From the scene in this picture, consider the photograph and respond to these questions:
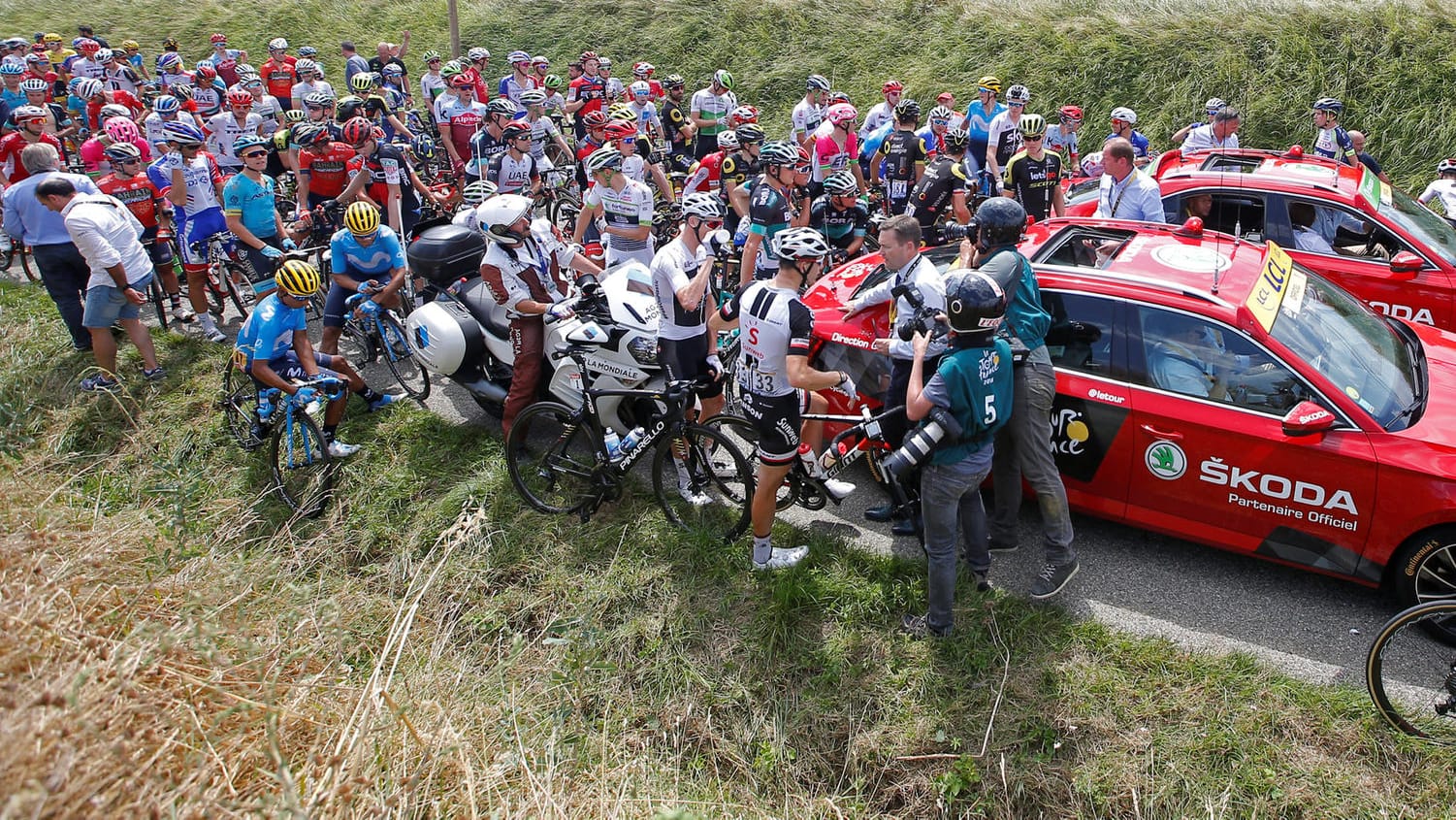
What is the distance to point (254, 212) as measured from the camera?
9.36 metres

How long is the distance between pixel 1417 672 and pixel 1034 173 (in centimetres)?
593

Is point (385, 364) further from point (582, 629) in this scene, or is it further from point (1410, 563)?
point (1410, 563)

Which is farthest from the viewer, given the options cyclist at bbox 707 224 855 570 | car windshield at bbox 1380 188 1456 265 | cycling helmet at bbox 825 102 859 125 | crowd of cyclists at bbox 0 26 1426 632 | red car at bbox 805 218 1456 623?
cycling helmet at bbox 825 102 859 125

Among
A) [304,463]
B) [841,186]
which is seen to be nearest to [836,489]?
[841,186]

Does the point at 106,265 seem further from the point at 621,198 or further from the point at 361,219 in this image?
the point at 621,198

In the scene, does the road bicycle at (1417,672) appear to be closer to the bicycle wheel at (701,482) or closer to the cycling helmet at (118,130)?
the bicycle wheel at (701,482)

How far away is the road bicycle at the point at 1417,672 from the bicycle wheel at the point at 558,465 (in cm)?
440

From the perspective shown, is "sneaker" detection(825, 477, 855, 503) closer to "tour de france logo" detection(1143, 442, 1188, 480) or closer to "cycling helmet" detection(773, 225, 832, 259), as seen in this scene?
"cycling helmet" detection(773, 225, 832, 259)

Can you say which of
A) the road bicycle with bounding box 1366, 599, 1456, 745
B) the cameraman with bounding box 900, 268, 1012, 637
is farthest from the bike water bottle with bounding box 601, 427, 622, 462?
the road bicycle with bounding box 1366, 599, 1456, 745

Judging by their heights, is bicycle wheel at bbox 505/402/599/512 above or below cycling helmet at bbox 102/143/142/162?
below

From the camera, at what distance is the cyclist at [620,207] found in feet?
28.0

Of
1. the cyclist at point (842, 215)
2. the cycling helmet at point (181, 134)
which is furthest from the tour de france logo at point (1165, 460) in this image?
the cycling helmet at point (181, 134)

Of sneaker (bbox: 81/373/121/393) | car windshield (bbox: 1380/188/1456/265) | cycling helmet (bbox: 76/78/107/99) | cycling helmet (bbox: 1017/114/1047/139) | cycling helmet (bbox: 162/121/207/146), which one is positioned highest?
cycling helmet (bbox: 162/121/207/146)

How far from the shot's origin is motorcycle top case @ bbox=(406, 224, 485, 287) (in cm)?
817
